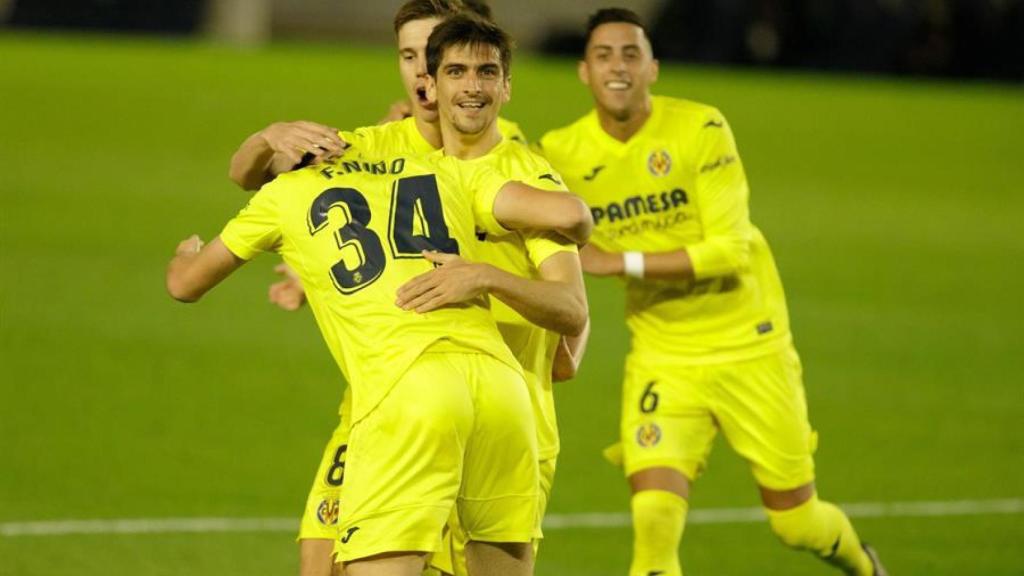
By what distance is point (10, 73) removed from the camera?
83.7ft

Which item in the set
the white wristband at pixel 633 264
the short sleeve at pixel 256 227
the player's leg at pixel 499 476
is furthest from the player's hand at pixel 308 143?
the white wristband at pixel 633 264

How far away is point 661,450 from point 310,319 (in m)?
8.29

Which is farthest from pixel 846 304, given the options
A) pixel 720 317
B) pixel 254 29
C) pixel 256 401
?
pixel 254 29

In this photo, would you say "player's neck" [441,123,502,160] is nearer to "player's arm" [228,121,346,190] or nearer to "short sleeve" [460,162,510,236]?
"short sleeve" [460,162,510,236]

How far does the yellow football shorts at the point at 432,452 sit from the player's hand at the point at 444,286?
0.16m

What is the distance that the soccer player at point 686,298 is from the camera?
27.7 ft

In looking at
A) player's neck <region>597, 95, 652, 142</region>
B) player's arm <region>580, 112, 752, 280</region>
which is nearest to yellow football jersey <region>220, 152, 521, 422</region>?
player's arm <region>580, 112, 752, 280</region>

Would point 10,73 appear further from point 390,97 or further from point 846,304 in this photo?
point 846,304

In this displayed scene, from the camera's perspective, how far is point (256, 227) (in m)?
6.11

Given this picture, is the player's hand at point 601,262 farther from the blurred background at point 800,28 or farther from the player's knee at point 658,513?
the blurred background at point 800,28

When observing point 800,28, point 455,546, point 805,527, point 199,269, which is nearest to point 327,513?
point 455,546

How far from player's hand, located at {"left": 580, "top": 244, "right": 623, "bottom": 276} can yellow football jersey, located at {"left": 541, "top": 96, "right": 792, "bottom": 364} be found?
361 millimetres

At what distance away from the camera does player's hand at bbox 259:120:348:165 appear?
20.2ft

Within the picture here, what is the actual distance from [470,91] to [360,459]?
128cm
